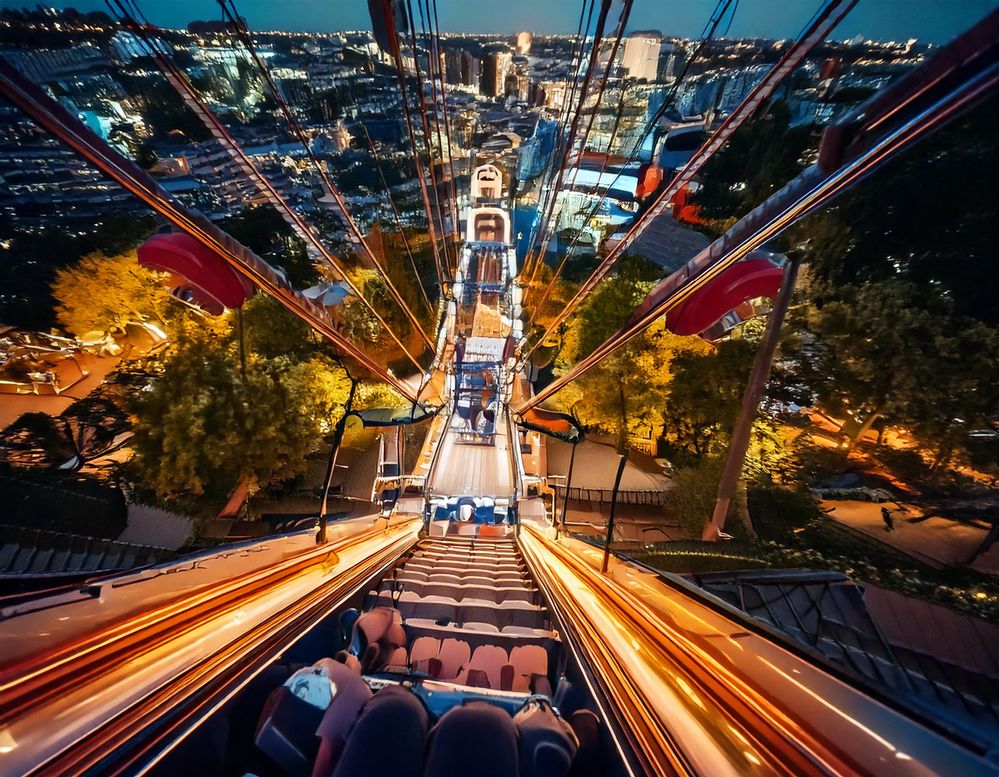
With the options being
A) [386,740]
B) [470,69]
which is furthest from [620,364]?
[470,69]

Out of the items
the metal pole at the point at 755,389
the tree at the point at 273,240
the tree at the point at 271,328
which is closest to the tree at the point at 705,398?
the metal pole at the point at 755,389

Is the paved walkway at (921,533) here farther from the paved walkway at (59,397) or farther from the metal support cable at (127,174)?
the paved walkway at (59,397)

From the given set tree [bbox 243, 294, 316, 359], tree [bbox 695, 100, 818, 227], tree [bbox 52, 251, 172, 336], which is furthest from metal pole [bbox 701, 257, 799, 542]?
tree [bbox 52, 251, 172, 336]

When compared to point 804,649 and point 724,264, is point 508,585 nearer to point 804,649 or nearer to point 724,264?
point 804,649

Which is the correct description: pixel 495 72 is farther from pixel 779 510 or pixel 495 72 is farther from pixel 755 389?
pixel 779 510

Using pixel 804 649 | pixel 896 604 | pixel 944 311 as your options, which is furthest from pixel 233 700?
pixel 944 311
